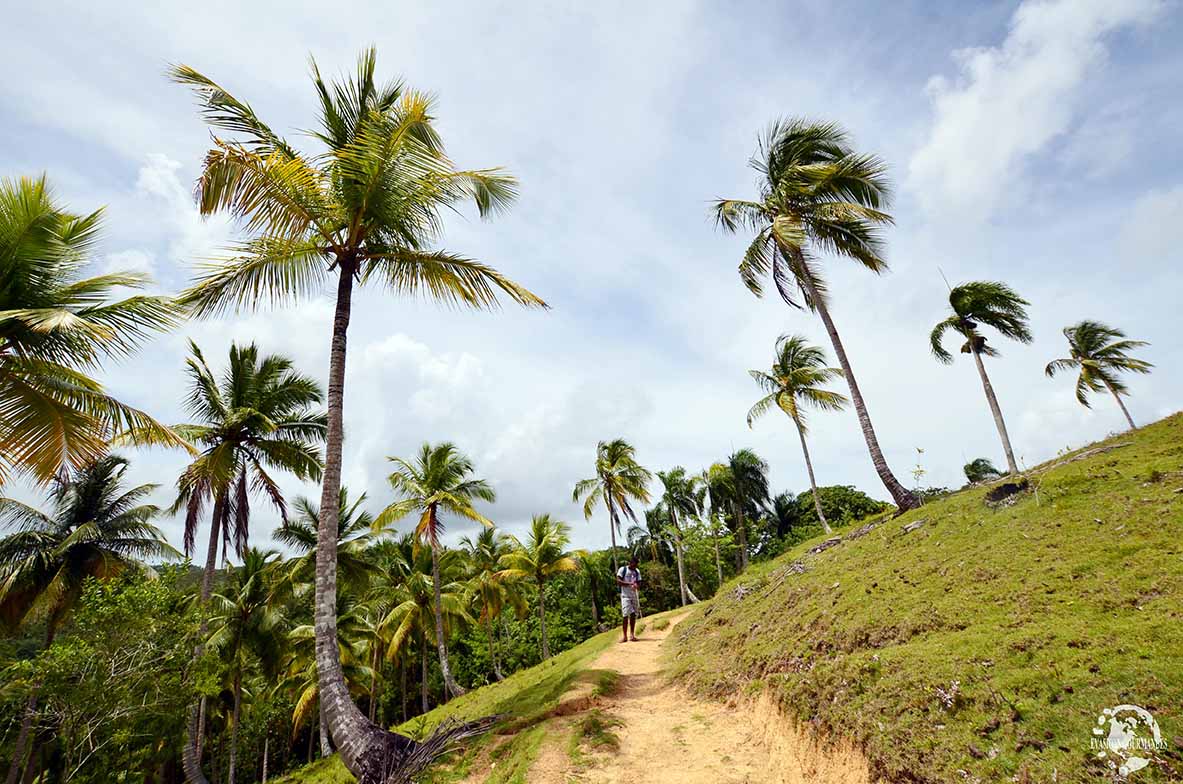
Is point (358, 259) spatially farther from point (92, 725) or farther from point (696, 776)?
point (92, 725)

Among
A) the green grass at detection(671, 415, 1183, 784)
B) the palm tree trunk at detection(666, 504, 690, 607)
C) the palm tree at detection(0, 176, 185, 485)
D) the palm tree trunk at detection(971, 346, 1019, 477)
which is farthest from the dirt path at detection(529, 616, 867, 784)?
the palm tree trunk at detection(666, 504, 690, 607)

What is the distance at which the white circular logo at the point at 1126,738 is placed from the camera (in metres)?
3.88

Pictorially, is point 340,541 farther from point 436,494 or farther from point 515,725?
point 515,725

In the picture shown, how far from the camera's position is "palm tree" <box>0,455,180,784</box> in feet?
58.4

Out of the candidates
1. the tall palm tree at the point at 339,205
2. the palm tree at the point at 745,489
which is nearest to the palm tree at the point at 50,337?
the tall palm tree at the point at 339,205

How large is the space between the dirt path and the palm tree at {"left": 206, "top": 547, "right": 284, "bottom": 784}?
18.0 m

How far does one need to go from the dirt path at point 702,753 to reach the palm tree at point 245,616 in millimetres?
17979

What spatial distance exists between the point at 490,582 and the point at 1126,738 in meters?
28.5

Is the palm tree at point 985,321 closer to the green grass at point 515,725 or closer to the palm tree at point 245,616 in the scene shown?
the green grass at point 515,725

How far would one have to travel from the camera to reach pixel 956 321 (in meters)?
18.0

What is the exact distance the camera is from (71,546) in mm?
18500

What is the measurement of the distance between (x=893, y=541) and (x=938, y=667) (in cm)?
656

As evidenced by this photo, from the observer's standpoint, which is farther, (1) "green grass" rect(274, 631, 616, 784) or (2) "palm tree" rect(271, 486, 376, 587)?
(2) "palm tree" rect(271, 486, 376, 587)

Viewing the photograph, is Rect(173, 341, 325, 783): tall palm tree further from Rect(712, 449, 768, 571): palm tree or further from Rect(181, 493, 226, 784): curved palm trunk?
→ Rect(712, 449, 768, 571): palm tree
